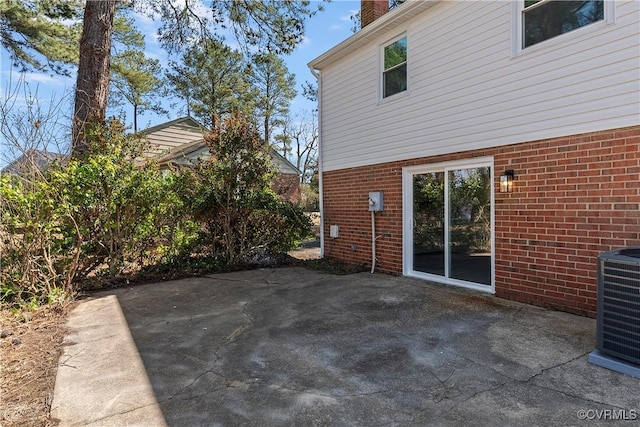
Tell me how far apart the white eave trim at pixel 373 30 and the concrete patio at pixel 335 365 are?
4734mm

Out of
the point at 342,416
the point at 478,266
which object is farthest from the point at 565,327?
the point at 342,416

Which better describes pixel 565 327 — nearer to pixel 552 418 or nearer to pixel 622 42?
pixel 552 418

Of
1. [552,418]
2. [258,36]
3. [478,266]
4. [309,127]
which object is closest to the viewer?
[552,418]

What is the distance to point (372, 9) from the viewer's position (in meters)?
8.01

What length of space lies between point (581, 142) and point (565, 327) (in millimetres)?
2138

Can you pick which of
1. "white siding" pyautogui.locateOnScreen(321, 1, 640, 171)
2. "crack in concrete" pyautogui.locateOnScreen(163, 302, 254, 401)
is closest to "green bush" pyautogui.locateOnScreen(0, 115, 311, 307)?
"white siding" pyautogui.locateOnScreen(321, 1, 640, 171)

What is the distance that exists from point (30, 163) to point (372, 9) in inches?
278

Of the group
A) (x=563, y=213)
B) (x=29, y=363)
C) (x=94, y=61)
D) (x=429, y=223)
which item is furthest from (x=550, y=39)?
(x=94, y=61)

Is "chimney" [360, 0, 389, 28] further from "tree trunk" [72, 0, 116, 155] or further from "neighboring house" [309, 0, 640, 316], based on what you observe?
"tree trunk" [72, 0, 116, 155]

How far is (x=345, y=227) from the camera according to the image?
824 centimetres

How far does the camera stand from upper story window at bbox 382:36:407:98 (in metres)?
6.77

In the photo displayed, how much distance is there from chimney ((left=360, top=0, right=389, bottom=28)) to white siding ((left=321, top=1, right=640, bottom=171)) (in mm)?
1048

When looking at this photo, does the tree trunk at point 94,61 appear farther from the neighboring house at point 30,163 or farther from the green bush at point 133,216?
the neighboring house at point 30,163

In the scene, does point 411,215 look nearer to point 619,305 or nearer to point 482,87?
point 482,87
